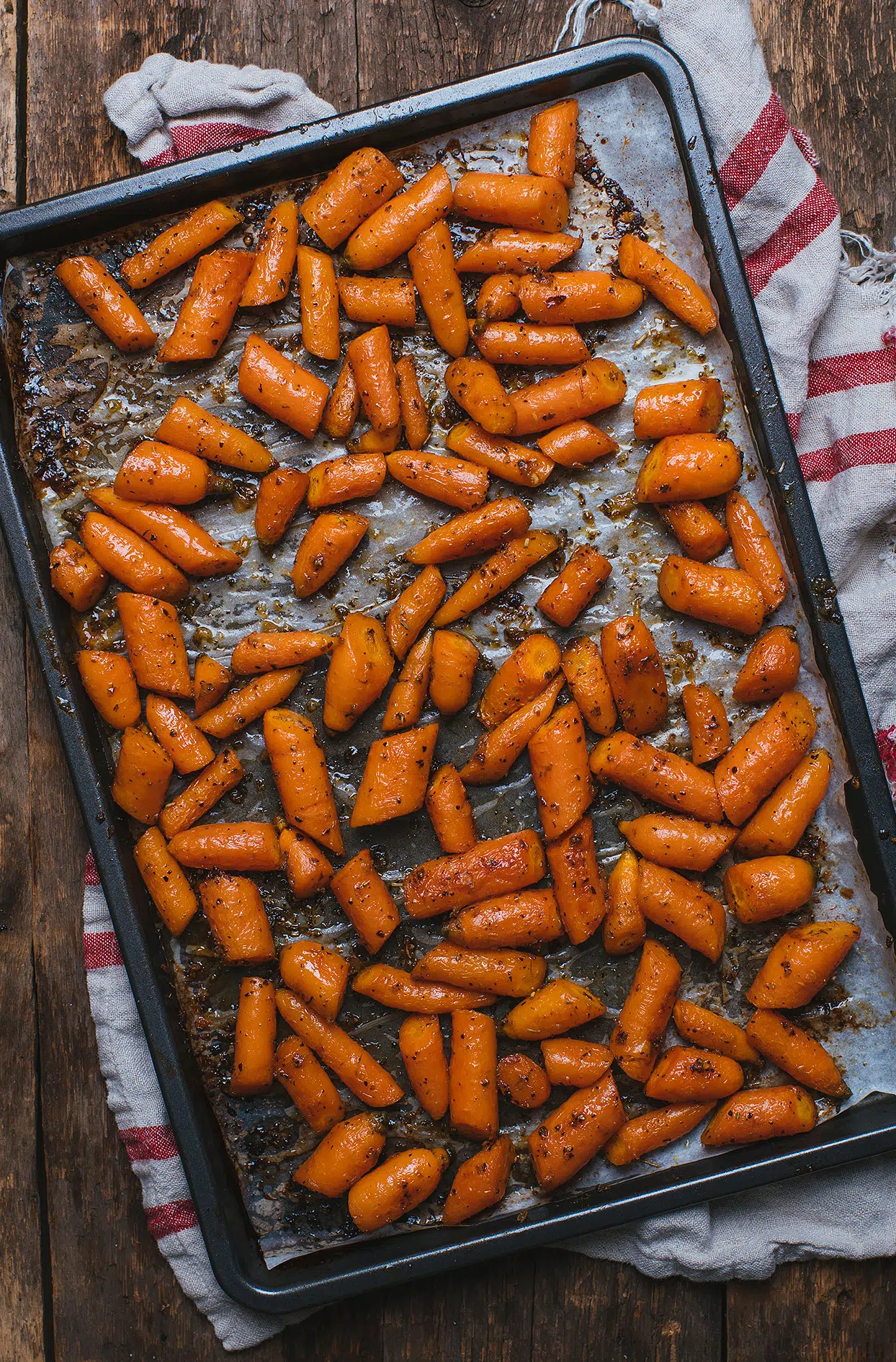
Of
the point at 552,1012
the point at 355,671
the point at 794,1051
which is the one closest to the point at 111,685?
the point at 355,671

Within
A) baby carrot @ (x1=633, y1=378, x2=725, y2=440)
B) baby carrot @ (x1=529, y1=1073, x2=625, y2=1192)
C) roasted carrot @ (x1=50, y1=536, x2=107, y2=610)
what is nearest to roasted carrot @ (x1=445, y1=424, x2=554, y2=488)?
baby carrot @ (x1=633, y1=378, x2=725, y2=440)

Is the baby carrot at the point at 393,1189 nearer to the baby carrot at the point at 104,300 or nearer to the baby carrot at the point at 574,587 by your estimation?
the baby carrot at the point at 574,587

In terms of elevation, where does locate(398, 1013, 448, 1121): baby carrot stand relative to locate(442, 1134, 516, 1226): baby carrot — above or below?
above

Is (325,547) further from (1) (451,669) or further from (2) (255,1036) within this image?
(2) (255,1036)

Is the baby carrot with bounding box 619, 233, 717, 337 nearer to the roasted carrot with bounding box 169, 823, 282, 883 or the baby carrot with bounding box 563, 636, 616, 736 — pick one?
the baby carrot with bounding box 563, 636, 616, 736

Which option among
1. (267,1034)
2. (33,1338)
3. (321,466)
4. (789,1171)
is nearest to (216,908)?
(267,1034)

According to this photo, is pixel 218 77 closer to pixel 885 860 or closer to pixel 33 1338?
pixel 885 860

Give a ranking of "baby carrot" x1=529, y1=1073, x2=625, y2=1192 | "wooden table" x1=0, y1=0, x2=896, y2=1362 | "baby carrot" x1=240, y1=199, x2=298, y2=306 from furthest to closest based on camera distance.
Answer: "wooden table" x1=0, y1=0, x2=896, y2=1362
"baby carrot" x1=240, y1=199, x2=298, y2=306
"baby carrot" x1=529, y1=1073, x2=625, y2=1192

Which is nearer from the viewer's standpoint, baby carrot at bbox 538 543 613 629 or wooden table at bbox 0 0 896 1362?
baby carrot at bbox 538 543 613 629
